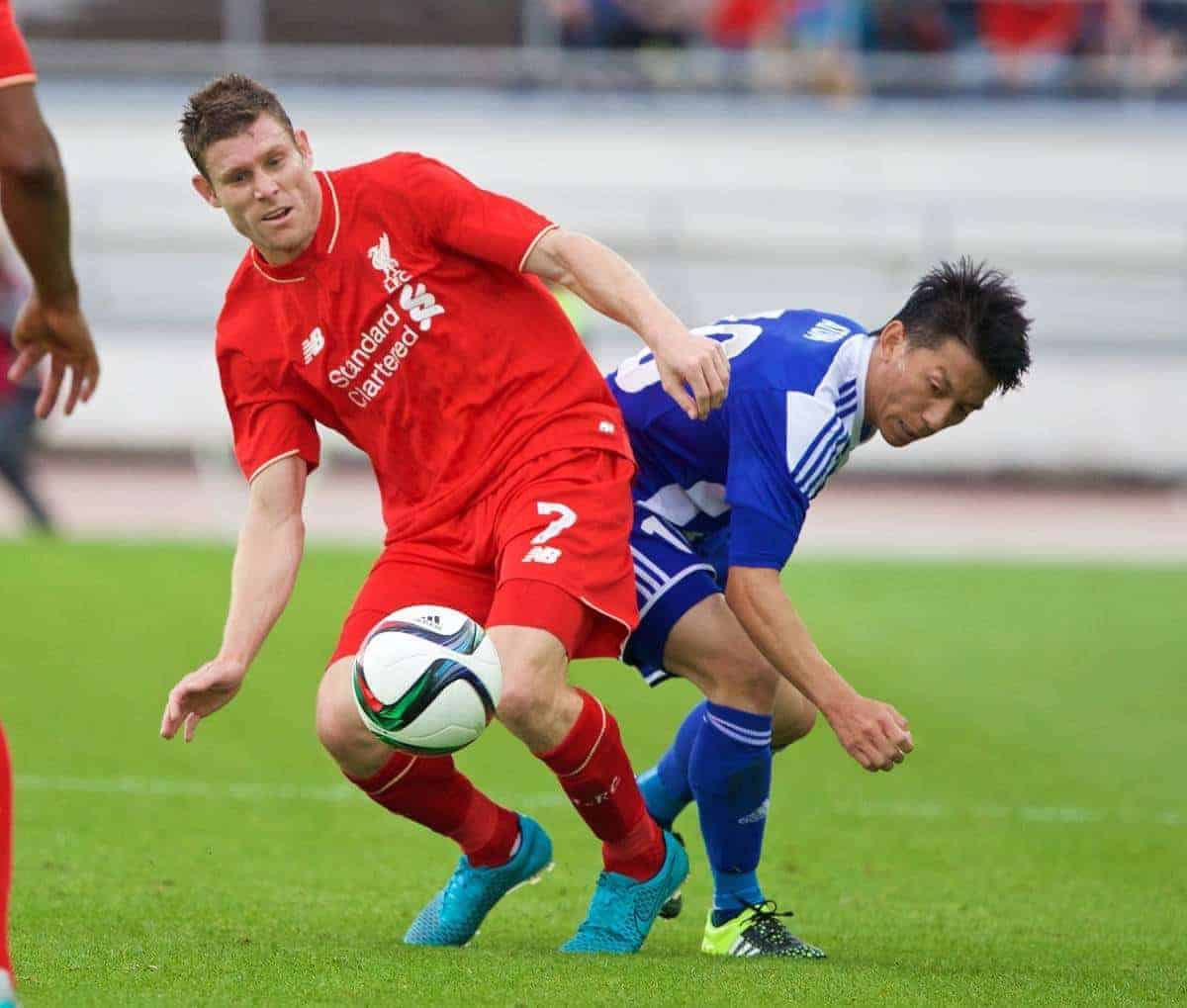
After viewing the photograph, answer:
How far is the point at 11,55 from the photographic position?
4.16 m

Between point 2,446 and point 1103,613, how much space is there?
7313mm

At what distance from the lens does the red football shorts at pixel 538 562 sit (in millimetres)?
4977

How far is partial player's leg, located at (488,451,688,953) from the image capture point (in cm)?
492

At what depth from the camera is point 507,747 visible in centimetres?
881

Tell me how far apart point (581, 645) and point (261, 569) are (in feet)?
2.77

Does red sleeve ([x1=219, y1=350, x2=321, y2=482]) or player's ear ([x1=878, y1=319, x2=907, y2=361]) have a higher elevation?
player's ear ([x1=878, y1=319, x2=907, y2=361])

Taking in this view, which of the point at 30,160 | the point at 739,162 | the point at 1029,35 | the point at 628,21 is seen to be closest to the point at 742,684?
the point at 30,160

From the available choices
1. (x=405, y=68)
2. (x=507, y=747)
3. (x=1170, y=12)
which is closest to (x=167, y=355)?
(x=405, y=68)

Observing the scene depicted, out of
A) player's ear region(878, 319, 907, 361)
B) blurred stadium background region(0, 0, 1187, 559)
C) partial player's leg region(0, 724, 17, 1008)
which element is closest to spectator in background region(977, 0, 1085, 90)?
blurred stadium background region(0, 0, 1187, 559)

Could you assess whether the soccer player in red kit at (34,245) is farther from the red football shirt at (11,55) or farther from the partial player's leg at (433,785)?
the partial player's leg at (433,785)

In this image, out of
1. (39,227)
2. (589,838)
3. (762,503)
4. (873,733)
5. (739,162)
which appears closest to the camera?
(39,227)

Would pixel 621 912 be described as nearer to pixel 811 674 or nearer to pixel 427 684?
pixel 811 674

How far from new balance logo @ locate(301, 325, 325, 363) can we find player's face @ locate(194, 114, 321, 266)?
21 centimetres

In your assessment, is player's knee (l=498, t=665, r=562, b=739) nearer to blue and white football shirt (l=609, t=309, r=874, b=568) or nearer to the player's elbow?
blue and white football shirt (l=609, t=309, r=874, b=568)
